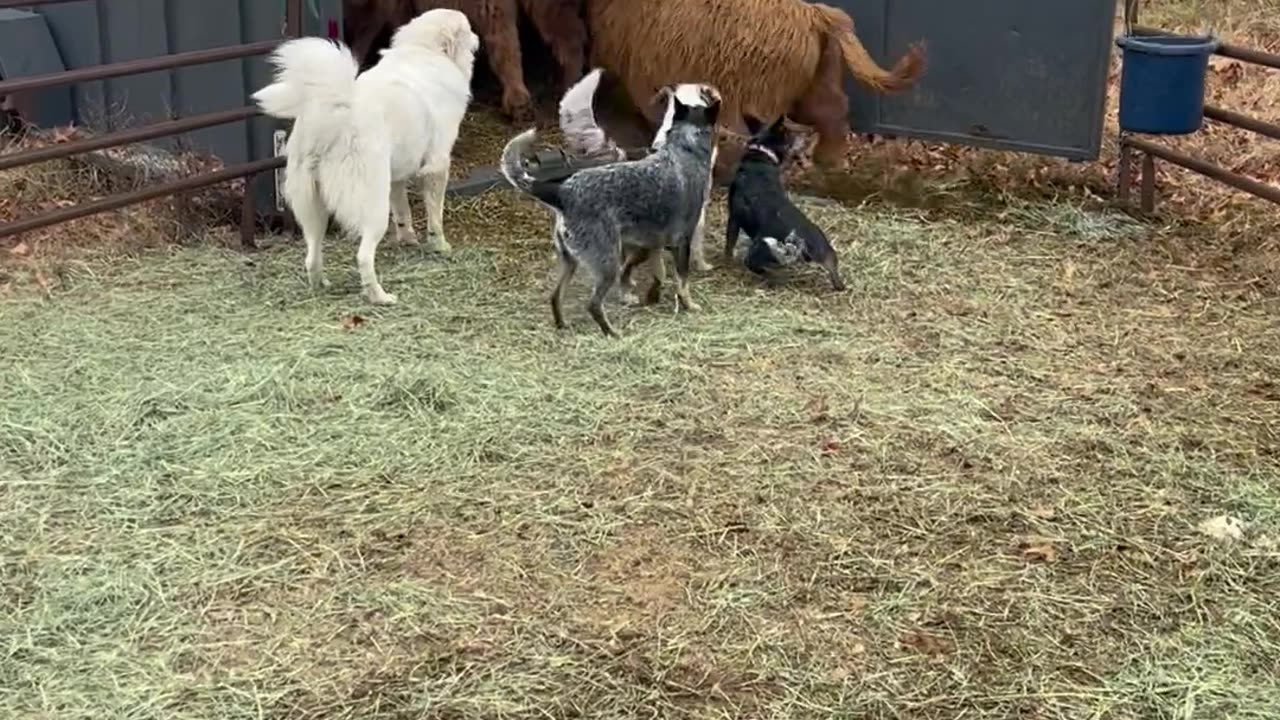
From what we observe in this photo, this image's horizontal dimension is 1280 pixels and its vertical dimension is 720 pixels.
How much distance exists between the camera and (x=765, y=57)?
27.0 feet

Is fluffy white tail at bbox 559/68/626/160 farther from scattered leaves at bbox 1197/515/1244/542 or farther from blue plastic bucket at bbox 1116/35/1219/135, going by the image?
scattered leaves at bbox 1197/515/1244/542

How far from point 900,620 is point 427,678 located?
4.12 feet

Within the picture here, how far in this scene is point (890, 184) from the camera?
827cm

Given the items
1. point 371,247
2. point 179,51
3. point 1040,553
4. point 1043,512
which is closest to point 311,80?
point 371,247

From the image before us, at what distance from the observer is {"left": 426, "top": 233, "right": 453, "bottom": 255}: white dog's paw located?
6.94 metres

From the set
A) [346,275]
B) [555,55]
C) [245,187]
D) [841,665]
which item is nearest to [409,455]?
[841,665]

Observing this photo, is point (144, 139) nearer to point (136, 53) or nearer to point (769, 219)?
point (136, 53)

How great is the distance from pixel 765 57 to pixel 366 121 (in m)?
3.12

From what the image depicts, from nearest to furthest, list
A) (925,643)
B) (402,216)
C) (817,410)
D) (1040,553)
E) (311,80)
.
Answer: (925,643) < (1040,553) < (817,410) < (311,80) < (402,216)

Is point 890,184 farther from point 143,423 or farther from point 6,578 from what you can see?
point 6,578

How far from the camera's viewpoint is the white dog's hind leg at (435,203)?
673 centimetres

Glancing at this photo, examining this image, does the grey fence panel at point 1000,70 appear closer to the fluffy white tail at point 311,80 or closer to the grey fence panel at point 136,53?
the fluffy white tail at point 311,80

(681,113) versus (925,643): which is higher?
(681,113)

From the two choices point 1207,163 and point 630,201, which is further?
point 1207,163
